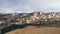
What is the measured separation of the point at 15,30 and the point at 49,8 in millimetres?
379

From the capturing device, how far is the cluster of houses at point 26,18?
3.87 ft

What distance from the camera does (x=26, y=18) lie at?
3.91 ft

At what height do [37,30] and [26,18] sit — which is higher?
[26,18]

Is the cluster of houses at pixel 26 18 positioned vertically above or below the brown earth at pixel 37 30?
above

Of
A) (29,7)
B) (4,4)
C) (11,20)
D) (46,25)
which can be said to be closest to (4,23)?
(11,20)

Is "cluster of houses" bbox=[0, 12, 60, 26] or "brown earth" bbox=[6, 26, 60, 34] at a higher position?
"cluster of houses" bbox=[0, 12, 60, 26]

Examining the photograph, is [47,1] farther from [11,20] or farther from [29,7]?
[11,20]

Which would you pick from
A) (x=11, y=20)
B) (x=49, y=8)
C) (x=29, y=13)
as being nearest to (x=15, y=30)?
(x=11, y=20)

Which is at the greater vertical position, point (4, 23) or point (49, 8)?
point (49, 8)

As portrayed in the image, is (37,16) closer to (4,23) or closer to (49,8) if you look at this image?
(49,8)

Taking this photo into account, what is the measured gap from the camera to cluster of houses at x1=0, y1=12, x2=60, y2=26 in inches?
46.5

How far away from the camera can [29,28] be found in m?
1.17

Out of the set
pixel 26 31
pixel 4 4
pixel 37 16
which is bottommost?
pixel 26 31

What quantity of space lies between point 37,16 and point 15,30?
245mm
